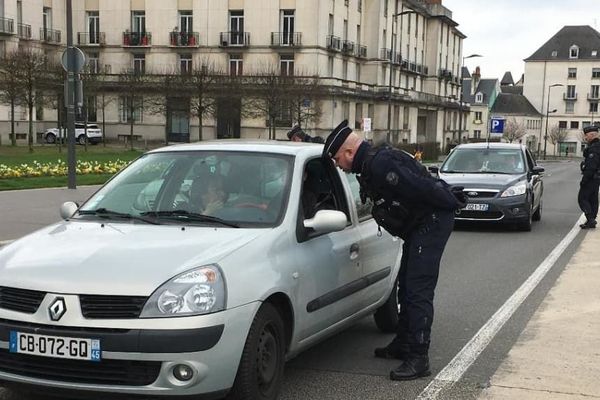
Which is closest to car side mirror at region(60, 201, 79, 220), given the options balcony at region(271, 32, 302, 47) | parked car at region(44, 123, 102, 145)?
parked car at region(44, 123, 102, 145)

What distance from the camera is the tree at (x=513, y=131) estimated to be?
107m

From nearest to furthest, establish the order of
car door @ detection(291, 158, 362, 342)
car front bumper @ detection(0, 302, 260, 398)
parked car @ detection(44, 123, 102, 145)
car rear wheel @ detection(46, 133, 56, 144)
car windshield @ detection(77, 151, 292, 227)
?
car front bumper @ detection(0, 302, 260, 398), car door @ detection(291, 158, 362, 342), car windshield @ detection(77, 151, 292, 227), parked car @ detection(44, 123, 102, 145), car rear wheel @ detection(46, 133, 56, 144)

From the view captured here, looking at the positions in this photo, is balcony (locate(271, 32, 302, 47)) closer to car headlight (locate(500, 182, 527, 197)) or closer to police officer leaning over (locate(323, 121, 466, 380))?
car headlight (locate(500, 182, 527, 197))

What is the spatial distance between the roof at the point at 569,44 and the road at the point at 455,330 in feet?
403

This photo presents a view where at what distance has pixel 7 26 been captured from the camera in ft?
183

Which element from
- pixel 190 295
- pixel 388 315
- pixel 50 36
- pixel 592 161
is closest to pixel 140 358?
pixel 190 295

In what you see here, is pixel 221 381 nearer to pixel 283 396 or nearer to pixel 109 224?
pixel 283 396

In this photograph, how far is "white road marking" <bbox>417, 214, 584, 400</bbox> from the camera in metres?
4.80

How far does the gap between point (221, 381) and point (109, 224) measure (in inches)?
54.5

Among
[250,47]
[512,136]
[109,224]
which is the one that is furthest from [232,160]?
[512,136]

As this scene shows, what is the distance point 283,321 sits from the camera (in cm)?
423

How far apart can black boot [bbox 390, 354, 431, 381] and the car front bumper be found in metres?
1.62

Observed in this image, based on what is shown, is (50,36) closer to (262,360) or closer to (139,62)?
(139,62)


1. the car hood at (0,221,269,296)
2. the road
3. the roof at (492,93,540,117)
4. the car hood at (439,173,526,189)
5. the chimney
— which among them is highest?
the chimney
